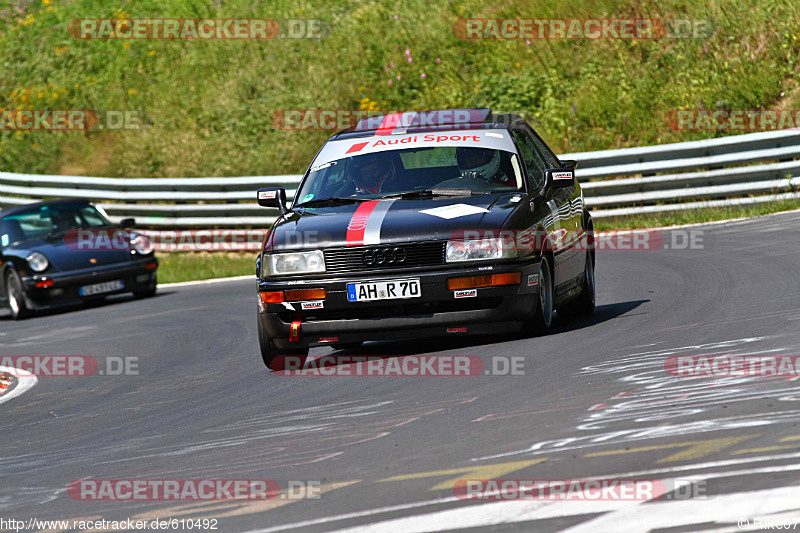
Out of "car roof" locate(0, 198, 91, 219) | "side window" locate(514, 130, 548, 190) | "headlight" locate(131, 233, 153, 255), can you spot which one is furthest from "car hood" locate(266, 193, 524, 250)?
"car roof" locate(0, 198, 91, 219)

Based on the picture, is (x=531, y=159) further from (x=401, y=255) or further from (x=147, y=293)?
(x=147, y=293)

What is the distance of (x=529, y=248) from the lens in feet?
26.7

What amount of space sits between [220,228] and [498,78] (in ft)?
19.3

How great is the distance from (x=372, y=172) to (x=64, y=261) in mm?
8206

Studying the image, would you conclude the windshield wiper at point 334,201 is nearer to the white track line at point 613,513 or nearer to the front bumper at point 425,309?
the front bumper at point 425,309

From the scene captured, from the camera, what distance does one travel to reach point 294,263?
817 centimetres

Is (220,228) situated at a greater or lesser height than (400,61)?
lesser

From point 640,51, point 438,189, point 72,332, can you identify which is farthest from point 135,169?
point 438,189

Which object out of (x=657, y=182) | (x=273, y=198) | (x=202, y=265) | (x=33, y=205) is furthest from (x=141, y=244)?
(x=273, y=198)

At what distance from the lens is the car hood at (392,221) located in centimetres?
798

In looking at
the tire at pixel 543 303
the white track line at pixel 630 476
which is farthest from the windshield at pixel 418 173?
the white track line at pixel 630 476

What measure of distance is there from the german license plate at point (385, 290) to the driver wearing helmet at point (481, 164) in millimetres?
1361

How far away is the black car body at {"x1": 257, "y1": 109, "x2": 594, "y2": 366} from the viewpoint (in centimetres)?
794

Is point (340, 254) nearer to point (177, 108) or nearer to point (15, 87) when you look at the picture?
point (177, 108)
